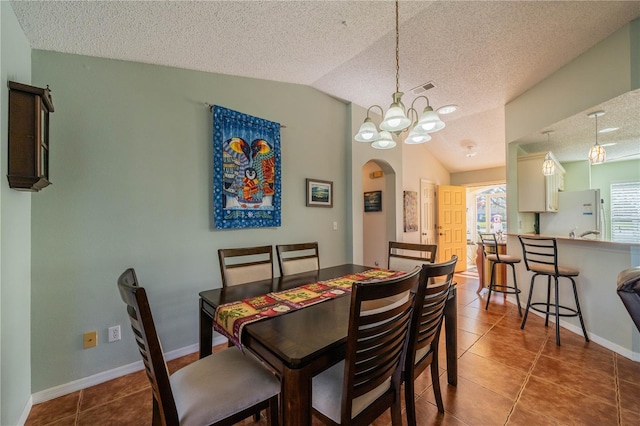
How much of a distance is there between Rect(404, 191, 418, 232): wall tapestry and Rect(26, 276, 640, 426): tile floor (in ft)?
8.84

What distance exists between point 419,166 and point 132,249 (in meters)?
5.07

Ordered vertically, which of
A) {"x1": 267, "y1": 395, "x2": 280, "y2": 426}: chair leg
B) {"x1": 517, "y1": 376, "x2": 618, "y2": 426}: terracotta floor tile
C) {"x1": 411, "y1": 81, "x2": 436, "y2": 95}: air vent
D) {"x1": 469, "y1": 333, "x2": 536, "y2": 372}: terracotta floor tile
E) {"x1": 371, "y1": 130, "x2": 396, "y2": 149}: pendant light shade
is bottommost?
{"x1": 469, "y1": 333, "x2": 536, "y2": 372}: terracotta floor tile

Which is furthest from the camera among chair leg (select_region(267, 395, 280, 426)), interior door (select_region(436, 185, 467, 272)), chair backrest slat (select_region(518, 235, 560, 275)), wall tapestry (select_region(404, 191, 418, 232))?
interior door (select_region(436, 185, 467, 272))

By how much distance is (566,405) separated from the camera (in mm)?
1694

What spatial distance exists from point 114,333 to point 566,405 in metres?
3.31

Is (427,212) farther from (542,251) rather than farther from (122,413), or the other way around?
(122,413)

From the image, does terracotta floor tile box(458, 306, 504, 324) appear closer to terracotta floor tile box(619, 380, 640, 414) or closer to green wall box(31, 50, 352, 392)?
terracotta floor tile box(619, 380, 640, 414)

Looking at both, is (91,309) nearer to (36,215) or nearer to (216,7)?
(36,215)

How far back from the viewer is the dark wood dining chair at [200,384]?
95 cm

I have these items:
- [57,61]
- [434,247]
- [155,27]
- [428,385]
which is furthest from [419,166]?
[57,61]

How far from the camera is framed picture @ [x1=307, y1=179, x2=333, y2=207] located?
332cm

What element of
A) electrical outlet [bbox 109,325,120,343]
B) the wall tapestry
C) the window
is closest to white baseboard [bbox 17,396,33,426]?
electrical outlet [bbox 109,325,120,343]

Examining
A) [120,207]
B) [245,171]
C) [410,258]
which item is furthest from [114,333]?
[410,258]

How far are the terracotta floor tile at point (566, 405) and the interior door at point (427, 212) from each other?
3.62 metres
